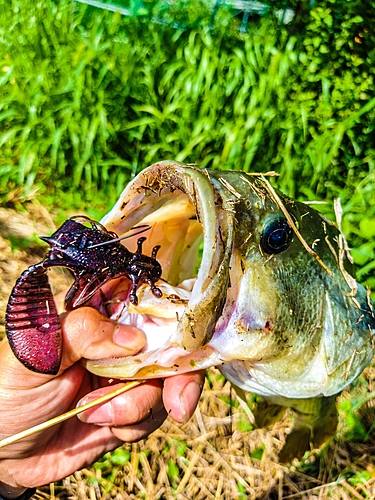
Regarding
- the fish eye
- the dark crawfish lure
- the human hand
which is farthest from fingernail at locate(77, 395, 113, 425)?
the fish eye

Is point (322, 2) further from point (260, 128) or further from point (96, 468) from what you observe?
point (96, 468)

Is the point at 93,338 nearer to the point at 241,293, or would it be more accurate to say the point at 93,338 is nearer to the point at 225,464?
the point at 241,293

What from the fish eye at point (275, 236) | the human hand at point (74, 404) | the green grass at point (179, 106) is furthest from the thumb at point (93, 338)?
the green grass at point (179, 106)

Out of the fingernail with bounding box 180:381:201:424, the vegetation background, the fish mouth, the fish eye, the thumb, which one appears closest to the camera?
the fish mouth

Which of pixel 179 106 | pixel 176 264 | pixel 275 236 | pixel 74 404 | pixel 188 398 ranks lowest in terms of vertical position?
pixel 74 404

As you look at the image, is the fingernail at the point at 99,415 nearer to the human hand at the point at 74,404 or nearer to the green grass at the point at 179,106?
the human hand at the point at 74,404

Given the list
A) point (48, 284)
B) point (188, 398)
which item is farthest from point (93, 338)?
point (188, 398)

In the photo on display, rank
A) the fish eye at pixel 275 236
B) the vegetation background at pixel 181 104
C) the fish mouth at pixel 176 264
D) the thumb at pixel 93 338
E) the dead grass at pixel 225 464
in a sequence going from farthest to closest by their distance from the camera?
the vegetation background at pixel 181 104
the dead grass at pixel 225 464
the thumb at pixel 93 338
the fish eye at pixel 275 236
the fish mouth at pixel 176 264

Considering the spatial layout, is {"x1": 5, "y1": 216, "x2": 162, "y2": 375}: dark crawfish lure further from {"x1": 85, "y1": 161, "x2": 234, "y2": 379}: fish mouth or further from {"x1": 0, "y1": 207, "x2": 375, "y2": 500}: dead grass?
{"x1": 0, "y1": 207, "x2": 375, "y2": 500}: dead grass
